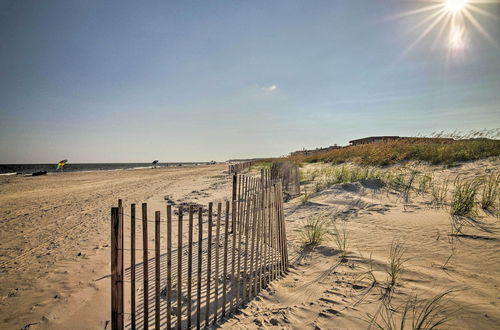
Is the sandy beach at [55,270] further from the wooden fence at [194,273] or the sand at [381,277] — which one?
the sand at [381,277]

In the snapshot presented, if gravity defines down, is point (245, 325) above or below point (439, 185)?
below

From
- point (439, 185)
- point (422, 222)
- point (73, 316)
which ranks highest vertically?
point (439, 185)

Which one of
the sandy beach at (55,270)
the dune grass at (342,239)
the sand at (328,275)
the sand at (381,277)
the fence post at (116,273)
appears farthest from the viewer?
the dune grass at (342,239)

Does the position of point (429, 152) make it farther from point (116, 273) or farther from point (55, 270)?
point (55, 270)

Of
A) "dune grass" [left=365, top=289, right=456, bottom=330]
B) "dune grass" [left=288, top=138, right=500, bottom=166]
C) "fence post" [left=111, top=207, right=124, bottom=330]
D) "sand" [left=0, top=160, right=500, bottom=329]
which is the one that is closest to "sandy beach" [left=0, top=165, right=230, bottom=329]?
"sand" [left=0, top=160, right=500, bottom=329]

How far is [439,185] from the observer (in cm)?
686

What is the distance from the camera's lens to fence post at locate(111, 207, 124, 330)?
1.78 metres

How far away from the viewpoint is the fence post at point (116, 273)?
5.83 ft

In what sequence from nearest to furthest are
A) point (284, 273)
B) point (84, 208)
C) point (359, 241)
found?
point (284, 273) < point (359, 241) < point (84, 208)

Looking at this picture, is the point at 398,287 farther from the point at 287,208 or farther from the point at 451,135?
the point at 451,135

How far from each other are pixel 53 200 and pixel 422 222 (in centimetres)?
1421

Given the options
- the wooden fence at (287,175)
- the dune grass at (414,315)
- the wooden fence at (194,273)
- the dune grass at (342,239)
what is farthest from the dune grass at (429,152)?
the wooden fence at (194,273)

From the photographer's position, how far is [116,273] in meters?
1.82

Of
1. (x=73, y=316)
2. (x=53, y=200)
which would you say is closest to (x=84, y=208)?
(x=53, y=200)
